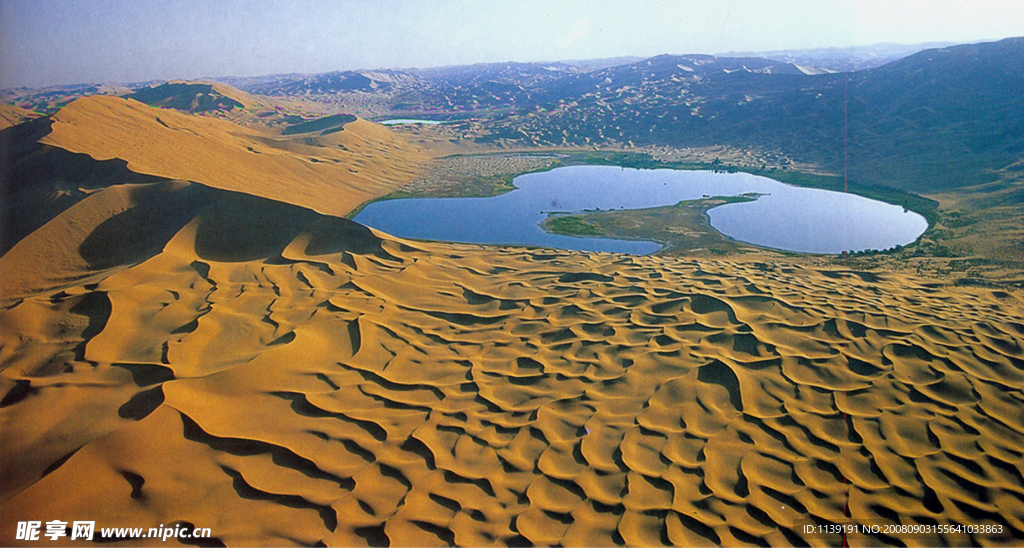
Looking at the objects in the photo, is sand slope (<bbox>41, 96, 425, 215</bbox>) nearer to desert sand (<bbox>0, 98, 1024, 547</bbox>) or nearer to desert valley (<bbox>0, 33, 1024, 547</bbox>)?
desert valley (<bbox>0, 33, 1024, 547</bbox>)

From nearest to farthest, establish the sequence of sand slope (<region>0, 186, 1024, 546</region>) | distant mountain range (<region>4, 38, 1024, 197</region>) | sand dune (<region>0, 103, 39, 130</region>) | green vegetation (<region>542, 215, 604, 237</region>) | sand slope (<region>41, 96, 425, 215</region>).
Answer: sand slope (<region>0, 186, 1024, 546</region>) < sand slope (<region>41, 96, 425, 215</region>) < green vegetation (<region>542, 215, 604, 237</region>) < sand dune (<region>0, 103, 39, 130</region>) < distant mountain range (<region>4, 38, 1024, 197</region>)

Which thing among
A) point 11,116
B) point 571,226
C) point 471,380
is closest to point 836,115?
point 571,226

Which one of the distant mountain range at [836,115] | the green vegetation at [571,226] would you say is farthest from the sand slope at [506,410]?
the distant mountain range at [836,115]

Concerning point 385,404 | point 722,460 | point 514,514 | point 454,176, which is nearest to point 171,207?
point 385,404

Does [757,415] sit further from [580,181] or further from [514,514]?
[580,181]

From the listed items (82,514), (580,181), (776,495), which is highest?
(580,181)

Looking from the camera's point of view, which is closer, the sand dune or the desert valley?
the desert valley

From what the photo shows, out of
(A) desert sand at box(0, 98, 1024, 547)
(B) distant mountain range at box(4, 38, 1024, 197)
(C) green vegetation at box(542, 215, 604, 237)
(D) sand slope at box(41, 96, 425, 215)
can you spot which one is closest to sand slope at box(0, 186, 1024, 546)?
(A) desert sand at box(0, 98, 1024, 547)
